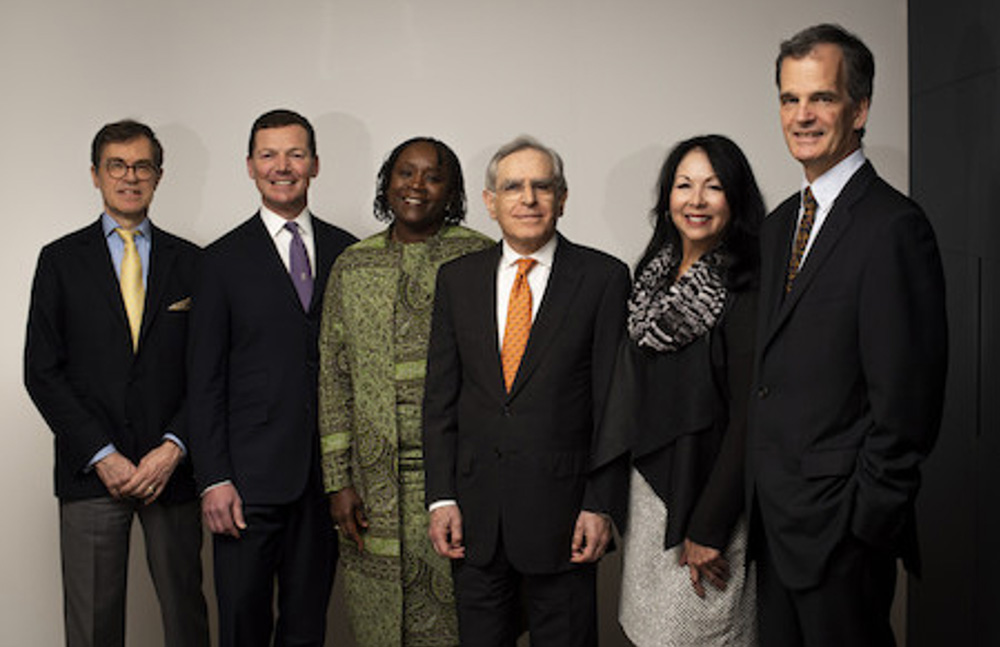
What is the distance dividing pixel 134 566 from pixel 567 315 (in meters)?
2.42

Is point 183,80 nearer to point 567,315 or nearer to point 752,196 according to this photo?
point 567,315

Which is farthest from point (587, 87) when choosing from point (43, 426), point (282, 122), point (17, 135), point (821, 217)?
point (43, 426)

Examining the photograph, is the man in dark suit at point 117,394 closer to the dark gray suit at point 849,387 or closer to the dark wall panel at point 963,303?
the dark gray suit at point 849,387

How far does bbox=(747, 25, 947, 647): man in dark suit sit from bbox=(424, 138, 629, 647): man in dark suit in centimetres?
52

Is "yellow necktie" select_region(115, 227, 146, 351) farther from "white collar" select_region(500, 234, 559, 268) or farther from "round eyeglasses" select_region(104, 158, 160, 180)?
"white collar" select_region(500, 234, 559, 268)

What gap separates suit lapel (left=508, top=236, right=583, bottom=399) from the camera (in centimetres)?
262

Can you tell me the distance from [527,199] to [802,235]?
754 millimetres

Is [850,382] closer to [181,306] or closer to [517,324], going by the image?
[517,324]

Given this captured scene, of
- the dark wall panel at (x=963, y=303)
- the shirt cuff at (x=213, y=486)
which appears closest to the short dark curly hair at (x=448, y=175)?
the shirt cuff at (x=213, y=486)

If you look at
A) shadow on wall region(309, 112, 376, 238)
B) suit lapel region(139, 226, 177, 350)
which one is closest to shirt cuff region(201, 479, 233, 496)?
suit lapel region(139, 226, 177, 350)

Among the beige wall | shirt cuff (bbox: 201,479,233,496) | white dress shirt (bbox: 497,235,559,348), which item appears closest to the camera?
white dress shirt (bbox: 497,235,559,348)

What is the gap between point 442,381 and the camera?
2.75 metres

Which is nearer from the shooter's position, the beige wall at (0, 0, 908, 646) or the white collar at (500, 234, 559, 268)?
the white collar at (500, 234, 559, 268)

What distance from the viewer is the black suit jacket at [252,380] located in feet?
9.79
